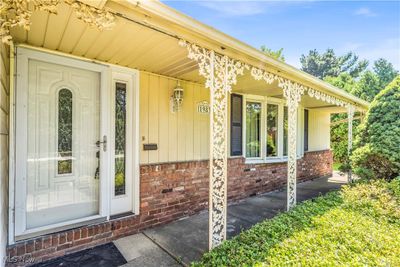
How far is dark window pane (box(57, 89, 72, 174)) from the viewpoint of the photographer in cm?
311

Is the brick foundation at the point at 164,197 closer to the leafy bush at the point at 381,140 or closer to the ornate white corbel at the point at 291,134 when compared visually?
the ornate white corbel at the point at 291,134

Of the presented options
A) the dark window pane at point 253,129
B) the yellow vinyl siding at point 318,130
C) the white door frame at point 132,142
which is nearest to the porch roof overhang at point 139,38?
the white door frame at point 132,142

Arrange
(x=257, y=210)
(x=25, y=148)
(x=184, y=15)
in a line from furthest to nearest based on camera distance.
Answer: (x=257, y=210), (x=25, y=148), (x=184, y=15)

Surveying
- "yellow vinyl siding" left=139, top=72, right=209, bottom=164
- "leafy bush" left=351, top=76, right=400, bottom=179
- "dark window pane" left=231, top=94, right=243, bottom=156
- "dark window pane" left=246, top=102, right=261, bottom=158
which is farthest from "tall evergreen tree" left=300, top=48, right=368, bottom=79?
"yellow vinyl siding" left=139, top=72, right=209, bottom=164

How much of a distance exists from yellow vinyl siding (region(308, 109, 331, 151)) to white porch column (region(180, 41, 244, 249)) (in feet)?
20.8

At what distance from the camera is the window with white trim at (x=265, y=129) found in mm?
5973

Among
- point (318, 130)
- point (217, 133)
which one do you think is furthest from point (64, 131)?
point (318, 130)

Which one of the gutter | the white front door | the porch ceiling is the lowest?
the white front door

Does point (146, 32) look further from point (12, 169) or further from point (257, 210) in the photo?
point (257, 210)

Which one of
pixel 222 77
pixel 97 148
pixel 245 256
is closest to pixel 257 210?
pixel 245 256

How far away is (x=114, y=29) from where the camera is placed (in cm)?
239

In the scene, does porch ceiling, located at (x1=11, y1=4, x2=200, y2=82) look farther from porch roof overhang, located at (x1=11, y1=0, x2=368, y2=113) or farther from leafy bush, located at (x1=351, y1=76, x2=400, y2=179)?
leafy bush, located at (x1=351, y1=76, x2=400, y2=179)

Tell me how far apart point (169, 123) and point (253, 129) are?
9.26 feet

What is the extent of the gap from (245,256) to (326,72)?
3011 cm
